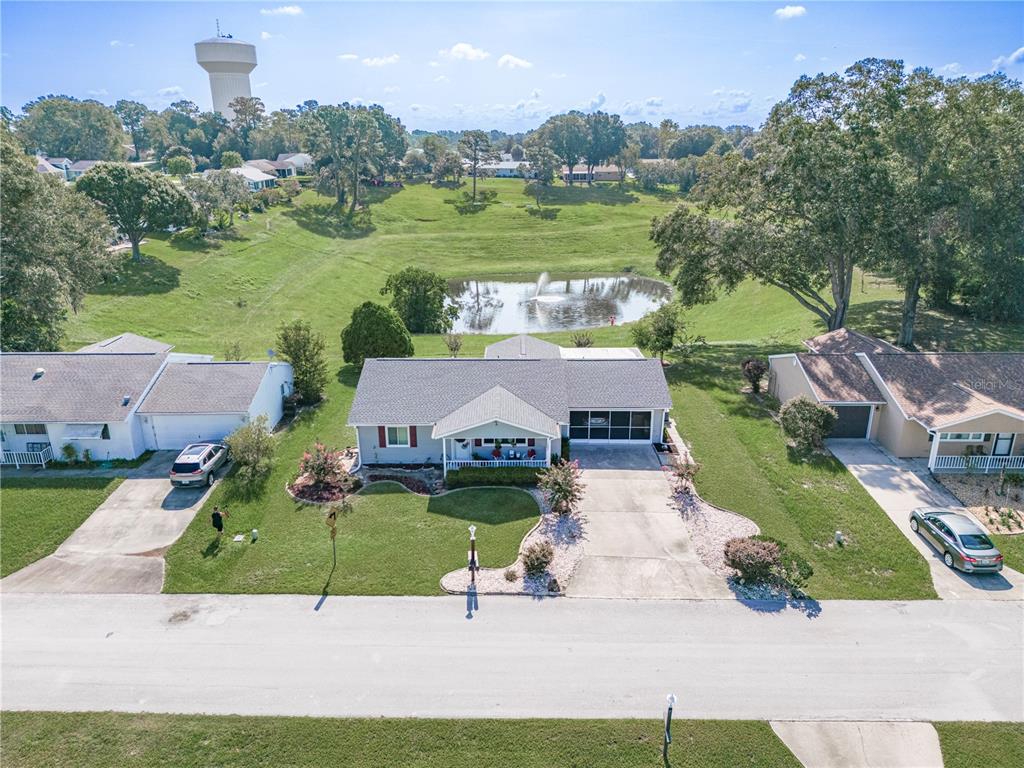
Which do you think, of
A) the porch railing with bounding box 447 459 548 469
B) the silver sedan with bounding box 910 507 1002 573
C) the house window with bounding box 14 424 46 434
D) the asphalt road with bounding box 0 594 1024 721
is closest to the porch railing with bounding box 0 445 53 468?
the house window with bounding box 14 424 46 434

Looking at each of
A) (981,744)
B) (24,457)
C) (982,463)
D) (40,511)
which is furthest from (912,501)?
(24,457)

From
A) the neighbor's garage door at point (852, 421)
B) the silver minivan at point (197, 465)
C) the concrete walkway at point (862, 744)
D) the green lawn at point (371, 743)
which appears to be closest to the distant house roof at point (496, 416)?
the silver minivan at point (197, 465)

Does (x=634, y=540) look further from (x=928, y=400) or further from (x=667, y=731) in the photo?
(x=928, y=400)

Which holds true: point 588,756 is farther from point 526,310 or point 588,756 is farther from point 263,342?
point 526,310

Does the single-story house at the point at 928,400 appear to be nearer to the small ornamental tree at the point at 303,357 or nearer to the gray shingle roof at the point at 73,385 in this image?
the small ornamental tree at the point at 303,357

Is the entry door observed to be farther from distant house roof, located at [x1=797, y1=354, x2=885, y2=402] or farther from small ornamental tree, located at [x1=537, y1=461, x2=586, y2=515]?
small ornamental tree, located at [x1=537, y1=461, x2=586, y2=515]
